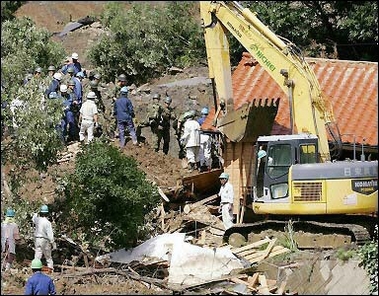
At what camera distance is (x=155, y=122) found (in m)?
24.7

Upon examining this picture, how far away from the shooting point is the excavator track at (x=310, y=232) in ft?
61.8

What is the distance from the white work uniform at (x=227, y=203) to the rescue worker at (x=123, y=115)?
4225mm

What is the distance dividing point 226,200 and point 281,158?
1919 millimetres

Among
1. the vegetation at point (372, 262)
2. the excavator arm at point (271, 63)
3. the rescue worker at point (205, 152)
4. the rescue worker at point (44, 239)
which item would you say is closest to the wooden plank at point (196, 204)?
the rescue worker at point (205, 152)

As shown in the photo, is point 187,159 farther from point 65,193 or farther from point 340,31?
point 340,31

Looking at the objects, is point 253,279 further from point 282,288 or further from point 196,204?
point 196,204

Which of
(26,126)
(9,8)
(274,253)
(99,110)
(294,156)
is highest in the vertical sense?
(9,8)

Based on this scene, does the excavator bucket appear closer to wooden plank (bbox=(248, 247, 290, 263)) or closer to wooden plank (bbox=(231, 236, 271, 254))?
wooden plank (bbox=(231, 236, 271, 254))

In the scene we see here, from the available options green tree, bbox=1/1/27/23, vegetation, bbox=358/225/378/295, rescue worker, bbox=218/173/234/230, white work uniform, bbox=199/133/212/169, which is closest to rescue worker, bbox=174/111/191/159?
white work uniform, bbox=199/133/212/169

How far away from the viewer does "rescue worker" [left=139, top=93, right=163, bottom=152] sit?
24562 millimetres

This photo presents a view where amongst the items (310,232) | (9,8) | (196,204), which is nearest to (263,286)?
(310,232)

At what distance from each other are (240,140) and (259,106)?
908mm

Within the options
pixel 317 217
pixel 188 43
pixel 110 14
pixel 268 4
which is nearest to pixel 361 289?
pixel 317 217

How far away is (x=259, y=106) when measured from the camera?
21266mm
